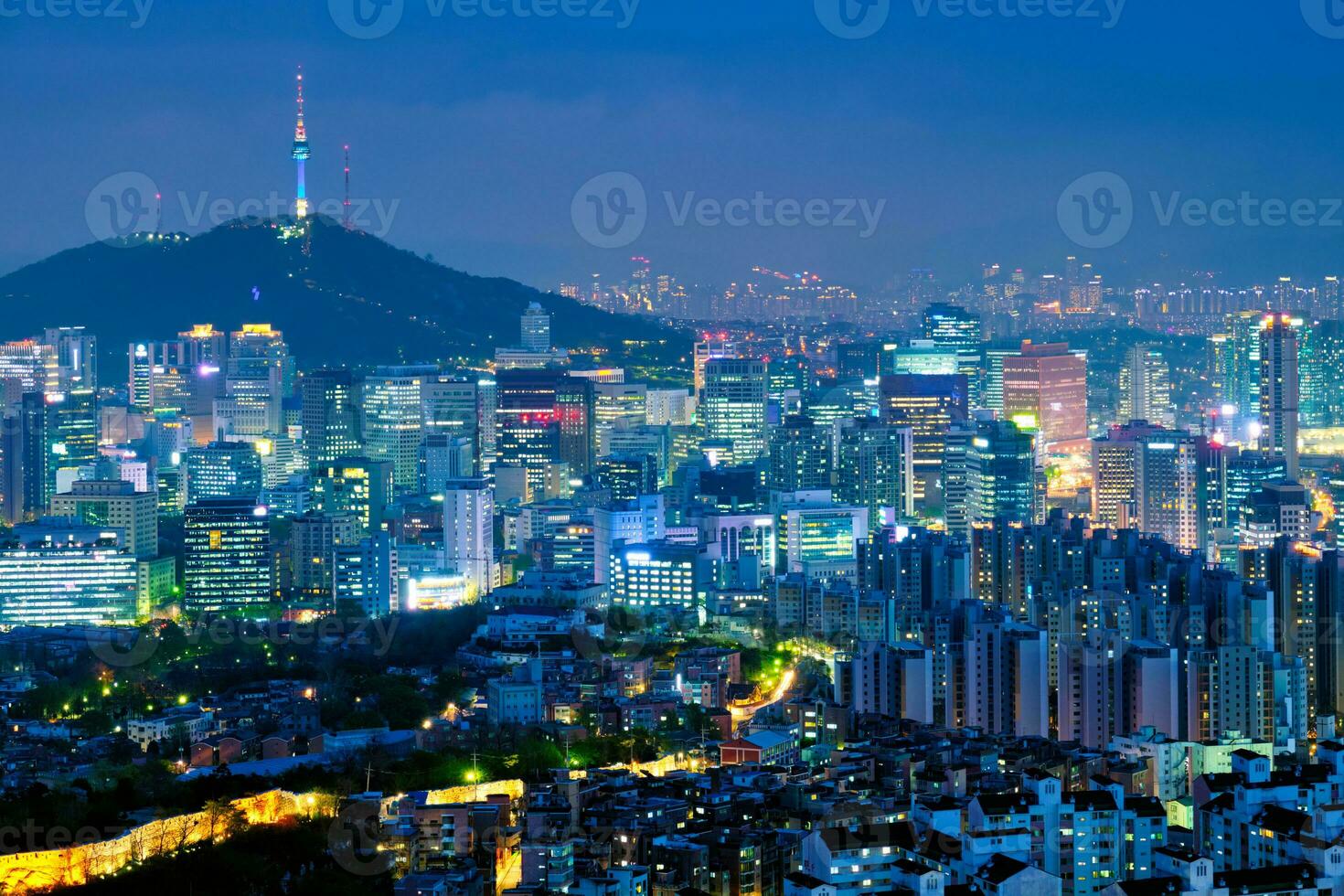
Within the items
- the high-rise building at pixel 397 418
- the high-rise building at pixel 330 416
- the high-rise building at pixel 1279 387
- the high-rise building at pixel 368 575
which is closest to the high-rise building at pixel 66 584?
the high-rise building at pixel 368 575

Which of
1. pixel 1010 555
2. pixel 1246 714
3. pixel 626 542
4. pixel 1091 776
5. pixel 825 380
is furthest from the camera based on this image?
pixel 825 380

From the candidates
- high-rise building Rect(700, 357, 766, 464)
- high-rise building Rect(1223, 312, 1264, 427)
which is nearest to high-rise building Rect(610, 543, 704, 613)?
high-rise building Rect(1223, 312, 1264, 427)

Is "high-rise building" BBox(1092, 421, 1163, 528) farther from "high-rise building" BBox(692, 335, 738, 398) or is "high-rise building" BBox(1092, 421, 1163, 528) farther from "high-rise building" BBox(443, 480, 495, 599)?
"high-rise building" BBox(692, 335, 738, 398)

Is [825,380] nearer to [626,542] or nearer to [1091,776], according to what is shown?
[626,542]

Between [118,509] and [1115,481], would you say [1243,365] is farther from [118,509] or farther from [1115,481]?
[118,509]

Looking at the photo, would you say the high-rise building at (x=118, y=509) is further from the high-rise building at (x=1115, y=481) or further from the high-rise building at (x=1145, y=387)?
the high-rise building at (x=1145, y=387)

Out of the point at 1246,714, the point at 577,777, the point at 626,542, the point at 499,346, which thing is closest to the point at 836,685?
the point at 1246,714
